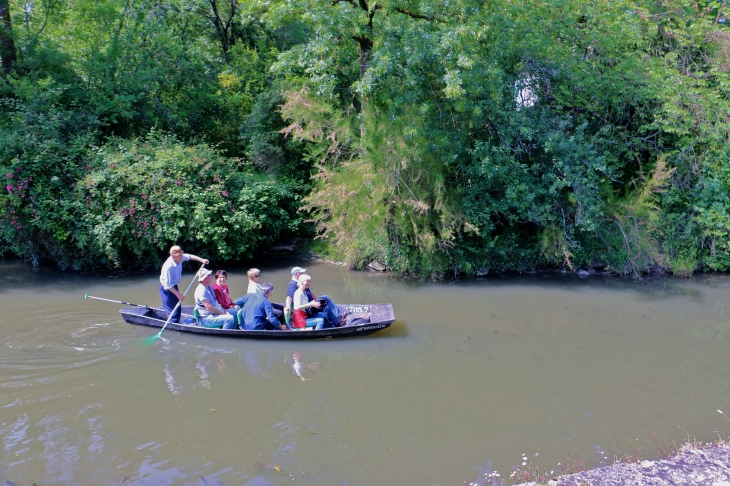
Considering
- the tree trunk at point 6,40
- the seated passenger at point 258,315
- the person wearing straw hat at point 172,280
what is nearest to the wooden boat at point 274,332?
the seated passenger at point 258,315

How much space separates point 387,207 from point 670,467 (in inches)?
341

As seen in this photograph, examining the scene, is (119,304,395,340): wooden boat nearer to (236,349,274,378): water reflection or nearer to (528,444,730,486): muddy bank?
(236,349,274,378): water reflection

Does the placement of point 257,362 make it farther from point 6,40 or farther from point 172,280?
point 6,40

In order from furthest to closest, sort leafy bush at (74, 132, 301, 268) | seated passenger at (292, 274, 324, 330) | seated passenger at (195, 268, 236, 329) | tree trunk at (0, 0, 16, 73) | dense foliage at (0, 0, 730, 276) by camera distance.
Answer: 1. tree trunk at (0, 0, 16, 73)
2. leafy bush at (74, 132, 301, 268)
3. dense foliage at (0, 0, 730, 276)
4. seated passenger at (195, 268, 236, 329)
5. seated passenger at (292, 274, 324, 330)

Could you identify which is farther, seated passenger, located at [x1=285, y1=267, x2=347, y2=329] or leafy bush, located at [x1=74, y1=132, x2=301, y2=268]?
leafy bush, located at [x1=74, y1=132, x2=301, y2=268]

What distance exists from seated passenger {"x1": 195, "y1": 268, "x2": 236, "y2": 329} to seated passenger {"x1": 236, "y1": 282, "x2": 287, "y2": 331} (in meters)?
0.30

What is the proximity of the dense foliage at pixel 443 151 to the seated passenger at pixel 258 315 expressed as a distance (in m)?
4.42

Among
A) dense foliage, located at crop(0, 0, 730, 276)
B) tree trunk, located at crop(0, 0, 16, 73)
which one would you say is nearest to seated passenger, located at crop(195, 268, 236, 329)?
dense foliage, located at crop(0, 0, 730, 276)

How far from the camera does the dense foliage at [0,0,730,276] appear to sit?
12.8 metres

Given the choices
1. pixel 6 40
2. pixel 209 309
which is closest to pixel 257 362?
pixel 209 309

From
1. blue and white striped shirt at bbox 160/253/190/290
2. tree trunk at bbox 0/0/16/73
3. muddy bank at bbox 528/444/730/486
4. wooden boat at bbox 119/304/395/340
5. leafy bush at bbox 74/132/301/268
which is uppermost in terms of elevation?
tree trunk at bbox 0/0/16/73

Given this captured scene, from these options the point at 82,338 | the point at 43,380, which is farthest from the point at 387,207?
the point at 43,380

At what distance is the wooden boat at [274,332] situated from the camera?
956 centimetres

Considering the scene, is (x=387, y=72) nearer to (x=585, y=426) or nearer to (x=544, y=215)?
(x=544, y=215)
